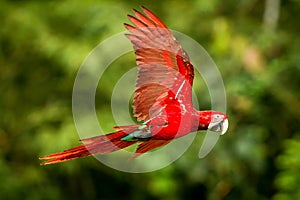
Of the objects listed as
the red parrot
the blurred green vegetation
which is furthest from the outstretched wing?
the blurred green vegetation

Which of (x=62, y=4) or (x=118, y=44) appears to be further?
(x=62, y=4)

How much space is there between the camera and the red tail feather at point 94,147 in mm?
997

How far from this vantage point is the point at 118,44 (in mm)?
2693

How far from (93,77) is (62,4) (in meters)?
0.47

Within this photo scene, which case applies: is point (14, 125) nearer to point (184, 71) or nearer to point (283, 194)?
point (283, 194)

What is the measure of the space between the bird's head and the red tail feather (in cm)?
12

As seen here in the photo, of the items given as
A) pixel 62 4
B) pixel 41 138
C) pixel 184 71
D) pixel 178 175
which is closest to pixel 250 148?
pixel 178 175

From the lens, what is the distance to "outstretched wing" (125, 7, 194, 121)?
1.07 metres

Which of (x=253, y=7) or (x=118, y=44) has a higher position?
(x=253, y=7)

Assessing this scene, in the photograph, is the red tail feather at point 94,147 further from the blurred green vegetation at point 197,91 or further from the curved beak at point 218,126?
the blurred green vegetation at point 197,91

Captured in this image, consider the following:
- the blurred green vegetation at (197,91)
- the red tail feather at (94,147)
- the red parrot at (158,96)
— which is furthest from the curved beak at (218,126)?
the blurred green vegetation at (197,91)

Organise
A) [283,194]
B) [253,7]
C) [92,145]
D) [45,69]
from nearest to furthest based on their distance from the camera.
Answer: [92,145] < [283,194] < [253,7] < [45,69]

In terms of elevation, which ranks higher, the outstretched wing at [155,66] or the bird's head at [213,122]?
the outstretched wing at [155,66]

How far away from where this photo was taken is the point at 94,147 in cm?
102
